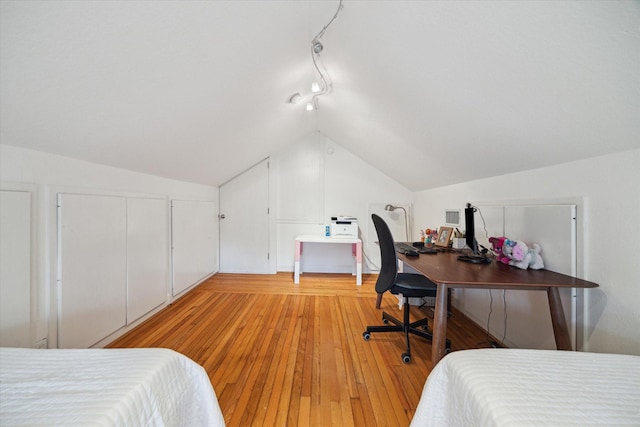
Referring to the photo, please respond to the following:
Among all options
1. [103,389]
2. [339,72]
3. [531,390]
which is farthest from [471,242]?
[103,389]

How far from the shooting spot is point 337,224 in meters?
3.79

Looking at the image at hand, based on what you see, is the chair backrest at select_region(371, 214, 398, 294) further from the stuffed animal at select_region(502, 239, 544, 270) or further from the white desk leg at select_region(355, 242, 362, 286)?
the white desk leg at select_region(355, 242, 362, 286)

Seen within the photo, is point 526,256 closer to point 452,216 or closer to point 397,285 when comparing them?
point 397,285

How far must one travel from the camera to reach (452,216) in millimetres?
2797

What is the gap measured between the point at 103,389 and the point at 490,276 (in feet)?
6.20

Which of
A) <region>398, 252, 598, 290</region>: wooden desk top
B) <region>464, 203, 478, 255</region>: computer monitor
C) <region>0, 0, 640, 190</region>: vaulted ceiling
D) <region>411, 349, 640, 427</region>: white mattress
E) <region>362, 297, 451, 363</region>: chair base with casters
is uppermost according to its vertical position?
<region>0, 0, 640, 190</region>: vaulted ceiling

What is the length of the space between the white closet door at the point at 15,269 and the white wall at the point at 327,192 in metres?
2.94

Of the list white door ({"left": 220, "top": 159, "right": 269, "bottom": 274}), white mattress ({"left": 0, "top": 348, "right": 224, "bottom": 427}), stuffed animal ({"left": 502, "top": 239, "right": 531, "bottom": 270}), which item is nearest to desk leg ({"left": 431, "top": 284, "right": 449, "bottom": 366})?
stuffed animal ({"left": 502, "top": 239, "right": 531, "bottom": 270})

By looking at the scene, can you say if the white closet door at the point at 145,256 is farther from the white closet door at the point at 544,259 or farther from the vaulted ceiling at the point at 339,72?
the white closet door at the point at 544,259

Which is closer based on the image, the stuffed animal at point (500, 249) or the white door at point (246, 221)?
the stuffed animal at point (500, 249)

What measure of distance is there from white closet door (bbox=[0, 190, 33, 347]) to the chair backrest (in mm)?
2319

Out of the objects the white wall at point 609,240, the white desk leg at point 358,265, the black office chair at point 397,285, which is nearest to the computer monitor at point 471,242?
the black office chair at point 397,285

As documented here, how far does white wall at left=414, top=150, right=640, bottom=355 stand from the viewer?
1.11 meters

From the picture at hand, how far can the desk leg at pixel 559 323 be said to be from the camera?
1262 millimetres
